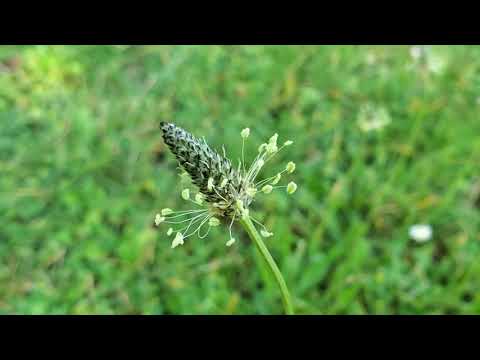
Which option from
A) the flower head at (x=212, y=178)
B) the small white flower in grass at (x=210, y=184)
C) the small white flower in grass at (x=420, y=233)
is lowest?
the small white flower in grass at (x=210, y=184)

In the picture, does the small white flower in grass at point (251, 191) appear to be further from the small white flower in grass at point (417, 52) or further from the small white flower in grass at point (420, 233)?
the small white flower in grass at point (417, 52)

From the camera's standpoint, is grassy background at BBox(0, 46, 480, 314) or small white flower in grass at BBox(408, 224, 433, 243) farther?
small white flower in grass at BBox(408, 224, 433, 243)

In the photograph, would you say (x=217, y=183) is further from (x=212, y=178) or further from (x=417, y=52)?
(x=417, y=52)

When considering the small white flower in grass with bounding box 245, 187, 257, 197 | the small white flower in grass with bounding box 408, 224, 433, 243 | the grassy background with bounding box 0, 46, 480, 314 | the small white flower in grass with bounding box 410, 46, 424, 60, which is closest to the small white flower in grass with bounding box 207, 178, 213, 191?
the small white flower in grass with bounding box 245, 187, 257, 197

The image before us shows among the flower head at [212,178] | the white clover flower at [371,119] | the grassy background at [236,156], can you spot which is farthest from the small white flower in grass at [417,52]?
the flower head at [212,178]

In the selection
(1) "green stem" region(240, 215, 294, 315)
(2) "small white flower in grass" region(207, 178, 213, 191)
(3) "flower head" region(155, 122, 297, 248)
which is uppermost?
(3) "flower head" region(155, 122, 297, 248)

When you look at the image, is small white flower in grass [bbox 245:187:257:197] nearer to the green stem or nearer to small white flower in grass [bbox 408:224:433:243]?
the green stem
